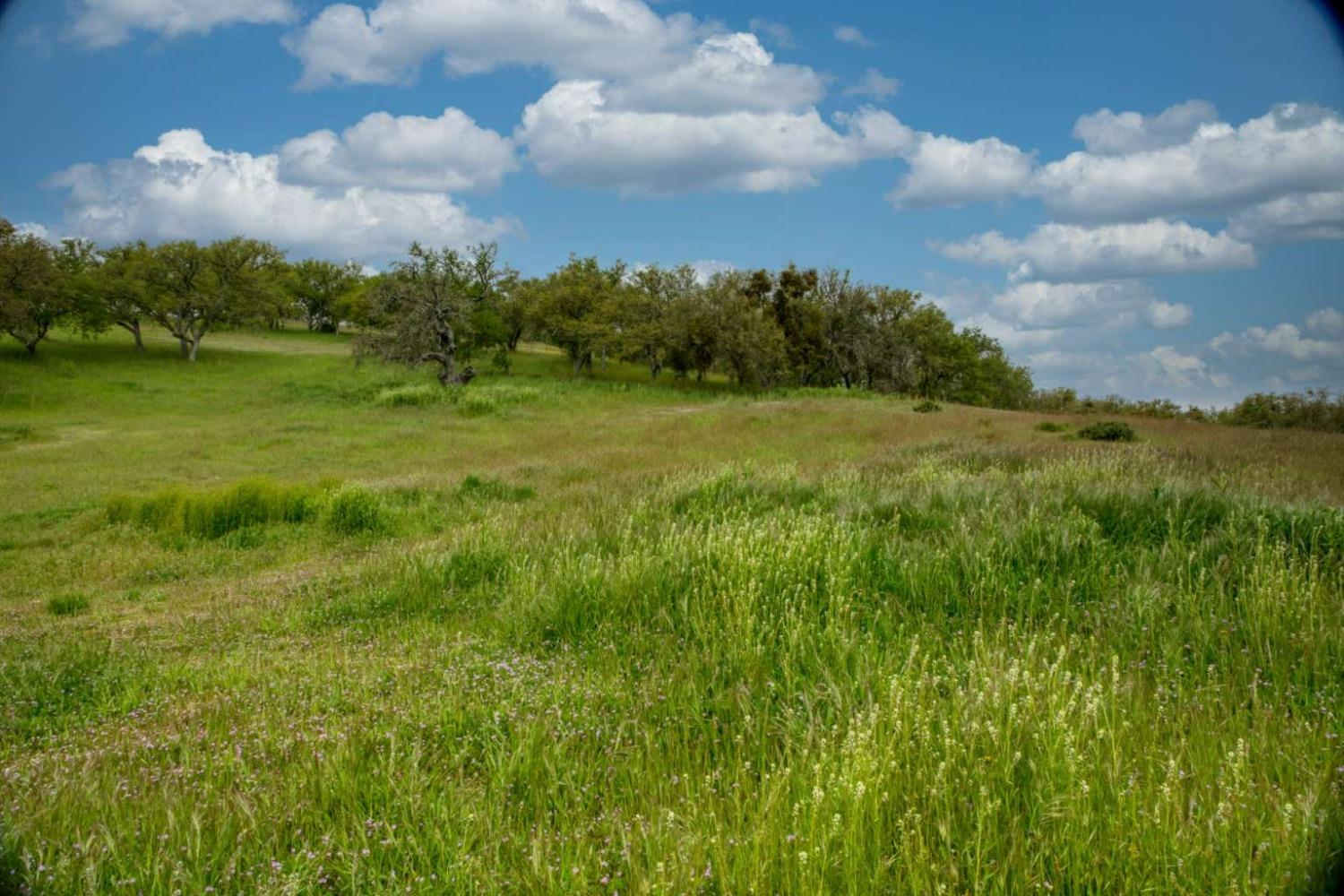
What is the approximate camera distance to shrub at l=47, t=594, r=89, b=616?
9.88 m

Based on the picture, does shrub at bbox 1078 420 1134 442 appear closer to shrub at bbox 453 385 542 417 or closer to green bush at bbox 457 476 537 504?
green bush at bbox 457 476 537 504

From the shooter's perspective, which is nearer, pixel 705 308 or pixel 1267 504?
pixel 1267 504

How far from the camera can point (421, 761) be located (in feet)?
13.7

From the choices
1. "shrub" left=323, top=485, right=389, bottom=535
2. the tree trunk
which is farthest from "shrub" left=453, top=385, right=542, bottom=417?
the tree trunk

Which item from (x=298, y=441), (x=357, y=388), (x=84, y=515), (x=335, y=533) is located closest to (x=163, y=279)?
(x=357, y=388)

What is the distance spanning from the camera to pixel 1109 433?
25734mm

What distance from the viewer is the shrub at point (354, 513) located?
573 inches

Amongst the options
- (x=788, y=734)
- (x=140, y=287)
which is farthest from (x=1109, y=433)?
(x=140, y=287)

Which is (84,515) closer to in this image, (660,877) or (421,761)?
(421,761)

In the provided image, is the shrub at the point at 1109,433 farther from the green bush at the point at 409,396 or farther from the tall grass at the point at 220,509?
the green bush at the point at 409,396

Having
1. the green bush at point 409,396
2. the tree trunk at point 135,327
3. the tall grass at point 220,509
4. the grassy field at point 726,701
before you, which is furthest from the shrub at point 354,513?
the tree trunk at point 135,327

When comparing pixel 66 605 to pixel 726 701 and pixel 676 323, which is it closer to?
pixel 726 701

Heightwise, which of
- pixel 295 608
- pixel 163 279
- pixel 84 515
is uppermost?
pixel 163 279

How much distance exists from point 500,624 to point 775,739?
3358 mm
